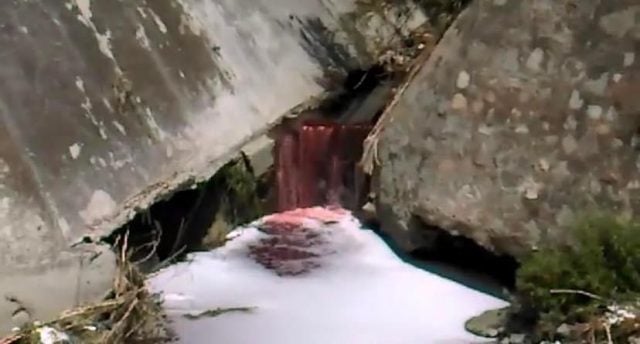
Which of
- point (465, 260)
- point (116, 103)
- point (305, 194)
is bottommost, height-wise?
point (465, 260)

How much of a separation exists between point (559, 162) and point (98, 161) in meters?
0.72

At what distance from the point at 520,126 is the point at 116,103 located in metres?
0.66

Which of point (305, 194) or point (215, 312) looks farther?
point (305, 194)

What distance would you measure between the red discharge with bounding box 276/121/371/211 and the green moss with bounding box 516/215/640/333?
2.38 ft

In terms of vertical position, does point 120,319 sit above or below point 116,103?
below

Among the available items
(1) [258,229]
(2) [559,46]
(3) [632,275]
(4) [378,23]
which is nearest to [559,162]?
(2) [559,46]

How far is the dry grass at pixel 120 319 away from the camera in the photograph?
5.32 feet

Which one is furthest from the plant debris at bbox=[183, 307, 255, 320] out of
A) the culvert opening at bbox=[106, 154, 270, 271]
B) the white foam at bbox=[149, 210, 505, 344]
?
the culvert opening at bbox=[106, 154, 270, 271]

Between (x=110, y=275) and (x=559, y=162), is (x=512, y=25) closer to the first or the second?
(x=559, y=162)

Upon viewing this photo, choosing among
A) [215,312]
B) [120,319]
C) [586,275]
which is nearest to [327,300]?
[215,312]

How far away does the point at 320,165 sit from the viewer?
93.9 inches

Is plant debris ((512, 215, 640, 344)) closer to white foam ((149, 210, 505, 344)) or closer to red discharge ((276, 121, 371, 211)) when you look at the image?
white foam ((149, 210, 505, 344))

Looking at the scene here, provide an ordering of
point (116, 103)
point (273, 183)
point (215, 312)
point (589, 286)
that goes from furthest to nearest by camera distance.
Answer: point (273, 183) → point (116, 103) → point (215, 312) → point (589, 286)

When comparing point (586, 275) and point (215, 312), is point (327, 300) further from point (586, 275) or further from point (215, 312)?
point (586, 275)
